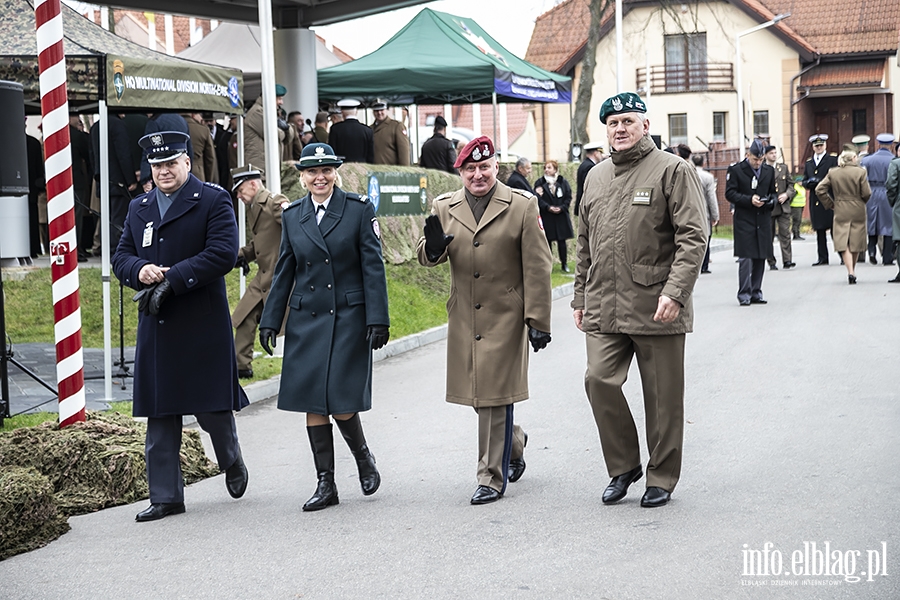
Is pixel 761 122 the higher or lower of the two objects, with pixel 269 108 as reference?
higher

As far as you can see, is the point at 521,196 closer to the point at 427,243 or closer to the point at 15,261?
the point at 427,243

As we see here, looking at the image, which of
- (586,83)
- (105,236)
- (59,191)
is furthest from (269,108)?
(586,83)

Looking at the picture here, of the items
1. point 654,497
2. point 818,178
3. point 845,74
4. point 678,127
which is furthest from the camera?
point 678,127

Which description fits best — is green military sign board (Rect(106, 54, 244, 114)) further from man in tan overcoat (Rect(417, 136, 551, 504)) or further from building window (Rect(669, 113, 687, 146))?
building window (Rect(669, 113, 687, 146))

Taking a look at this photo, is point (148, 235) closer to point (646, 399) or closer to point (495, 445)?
point (495, 445)

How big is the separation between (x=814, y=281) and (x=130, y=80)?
12.2 meters

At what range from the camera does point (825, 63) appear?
54.4 m

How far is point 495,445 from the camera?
7.05 m

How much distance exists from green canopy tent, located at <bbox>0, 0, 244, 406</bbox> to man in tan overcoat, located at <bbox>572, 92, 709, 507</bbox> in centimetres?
520

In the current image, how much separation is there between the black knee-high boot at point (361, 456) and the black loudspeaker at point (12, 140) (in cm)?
343

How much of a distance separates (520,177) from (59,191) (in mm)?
11755

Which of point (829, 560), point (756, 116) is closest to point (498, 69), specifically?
point (829, 560)

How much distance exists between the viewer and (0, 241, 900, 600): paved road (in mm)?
5414

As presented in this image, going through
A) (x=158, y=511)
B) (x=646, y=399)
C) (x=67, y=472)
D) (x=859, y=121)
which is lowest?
(x=158, y=511)
